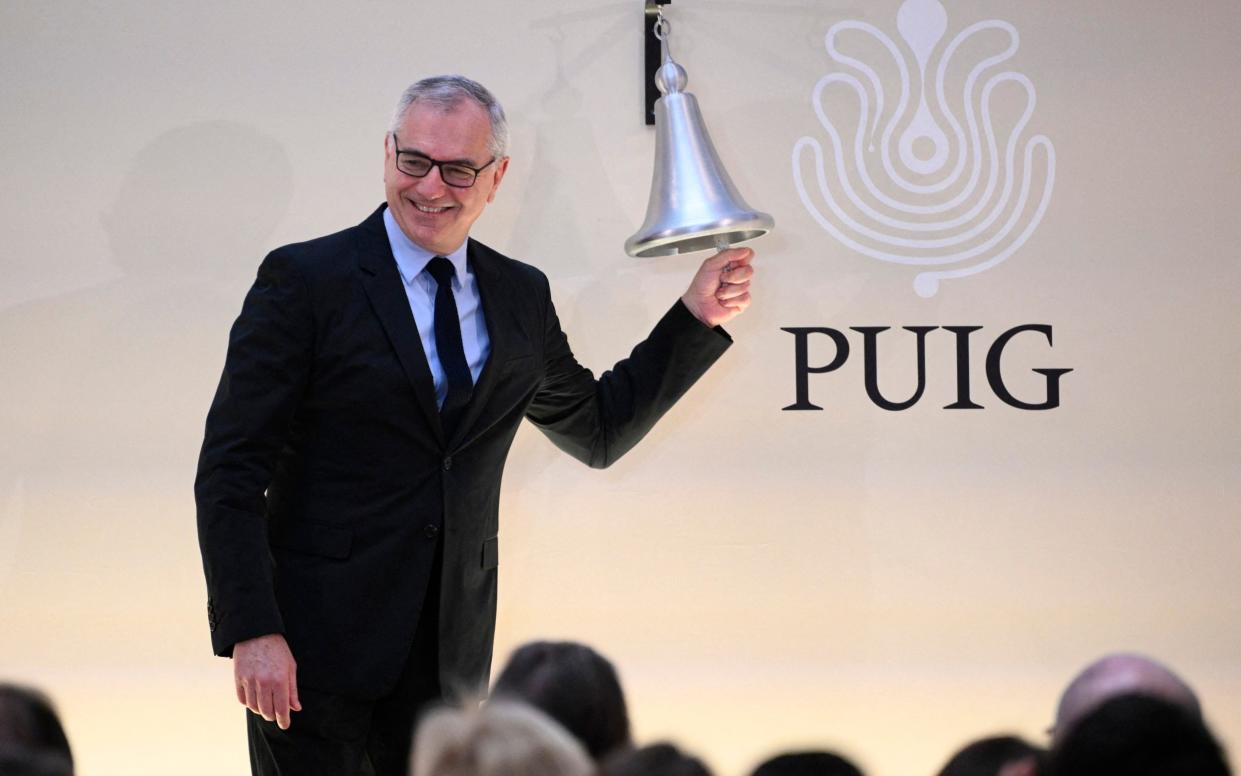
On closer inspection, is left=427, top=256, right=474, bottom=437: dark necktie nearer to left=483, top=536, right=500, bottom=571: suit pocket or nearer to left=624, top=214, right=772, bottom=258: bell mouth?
left=483, top=536, right=500, bottom=571: suit pocket

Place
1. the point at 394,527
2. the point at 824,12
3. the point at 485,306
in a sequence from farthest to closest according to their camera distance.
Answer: the point at 824,12
the point at 485,306
the point at 394,527

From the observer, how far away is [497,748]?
1.34 meters

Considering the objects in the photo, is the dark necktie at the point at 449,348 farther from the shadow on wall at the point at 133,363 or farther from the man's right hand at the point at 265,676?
the shadow on wall at the point at 133,363

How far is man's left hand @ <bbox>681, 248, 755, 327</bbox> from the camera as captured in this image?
9.04ft

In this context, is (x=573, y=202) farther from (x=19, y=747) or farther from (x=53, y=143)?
(x=19, y=747)

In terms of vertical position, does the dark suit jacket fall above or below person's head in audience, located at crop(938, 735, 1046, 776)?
above

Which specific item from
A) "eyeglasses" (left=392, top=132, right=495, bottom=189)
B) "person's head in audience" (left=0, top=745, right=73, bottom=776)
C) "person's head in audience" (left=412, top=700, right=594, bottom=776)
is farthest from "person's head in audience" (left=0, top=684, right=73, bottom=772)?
"eyeglasses" (left=392, top=132, right=495, bottom=189)

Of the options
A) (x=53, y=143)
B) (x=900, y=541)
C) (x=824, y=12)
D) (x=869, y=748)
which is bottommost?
(x=869, y=748)

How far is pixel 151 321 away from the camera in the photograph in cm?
321

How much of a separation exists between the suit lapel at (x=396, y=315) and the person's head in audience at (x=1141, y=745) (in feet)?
4.51

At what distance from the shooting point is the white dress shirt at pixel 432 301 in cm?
253

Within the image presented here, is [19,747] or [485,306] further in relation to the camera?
[485,306]

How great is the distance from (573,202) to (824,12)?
69 centimetres

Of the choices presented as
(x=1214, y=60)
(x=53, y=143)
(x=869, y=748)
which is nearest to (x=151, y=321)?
(x=53, y=143)
